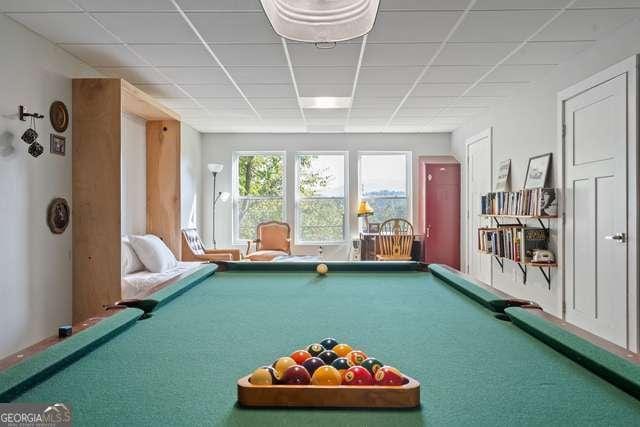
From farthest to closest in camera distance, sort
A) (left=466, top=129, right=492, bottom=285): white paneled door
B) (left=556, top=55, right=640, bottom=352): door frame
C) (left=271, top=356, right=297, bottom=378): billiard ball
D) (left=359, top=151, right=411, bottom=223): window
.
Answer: (left=359, top=151, right=411, bottom=223): window, (left=466, top=129, right=492, bottom=285): white paneled door, (left=556, top=55, right=640, bottom=352): door frame, (left=271, top=356, right=297, bottom=378): billiard ball

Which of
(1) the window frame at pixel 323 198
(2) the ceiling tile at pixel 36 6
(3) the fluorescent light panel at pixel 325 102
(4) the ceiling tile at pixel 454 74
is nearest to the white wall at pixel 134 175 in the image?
(3) the fluorescent light panel at pixel 325 102

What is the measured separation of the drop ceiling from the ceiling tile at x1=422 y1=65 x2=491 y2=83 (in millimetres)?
29

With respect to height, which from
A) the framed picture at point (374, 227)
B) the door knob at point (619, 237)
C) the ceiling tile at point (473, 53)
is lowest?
the framed picture at point (374, 227)

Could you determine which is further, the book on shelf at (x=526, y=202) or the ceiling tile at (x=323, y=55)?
the book on shelf at (x=526, y=202)

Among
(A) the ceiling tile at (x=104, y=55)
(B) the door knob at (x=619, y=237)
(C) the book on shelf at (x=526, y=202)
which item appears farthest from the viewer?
(C) the book on shelf at (x=526, y=202)

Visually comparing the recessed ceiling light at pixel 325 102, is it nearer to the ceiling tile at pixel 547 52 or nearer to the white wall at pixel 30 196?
the ceiling tile at pixel 547 52

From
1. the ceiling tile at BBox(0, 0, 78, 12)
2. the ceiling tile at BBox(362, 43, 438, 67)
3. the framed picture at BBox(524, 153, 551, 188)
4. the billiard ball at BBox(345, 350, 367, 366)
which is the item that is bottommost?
the billiard ball at BBox(345, 350, 367, 366)

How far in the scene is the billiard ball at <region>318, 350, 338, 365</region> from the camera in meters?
1.12

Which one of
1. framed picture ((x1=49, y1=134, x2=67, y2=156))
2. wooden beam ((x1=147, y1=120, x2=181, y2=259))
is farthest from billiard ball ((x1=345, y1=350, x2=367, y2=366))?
Answer: wooden beam ((x1=147, y1=120, x2=181, y2=259))

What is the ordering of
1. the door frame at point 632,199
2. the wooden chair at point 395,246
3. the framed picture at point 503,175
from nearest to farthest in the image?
the door frame at point 632,199 → the framed picture at point 503,175 → the wooden chair at point 395,246

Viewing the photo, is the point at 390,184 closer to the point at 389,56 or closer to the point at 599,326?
the point at 389,56

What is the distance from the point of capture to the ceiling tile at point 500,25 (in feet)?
9.85

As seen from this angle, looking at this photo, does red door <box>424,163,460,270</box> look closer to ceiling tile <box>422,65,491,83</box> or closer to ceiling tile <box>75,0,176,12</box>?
A: ceiling tile <box>422,65,491,83</box>

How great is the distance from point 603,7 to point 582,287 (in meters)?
2.16
